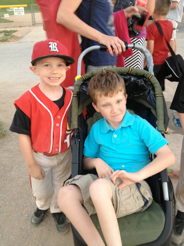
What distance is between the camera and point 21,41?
1109 centimetres

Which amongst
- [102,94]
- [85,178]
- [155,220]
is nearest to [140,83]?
[102,94]

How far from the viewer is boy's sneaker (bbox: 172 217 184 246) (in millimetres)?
2180

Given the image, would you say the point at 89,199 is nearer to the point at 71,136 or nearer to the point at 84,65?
the point at 71,136

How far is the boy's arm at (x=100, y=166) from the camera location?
1.82 metres

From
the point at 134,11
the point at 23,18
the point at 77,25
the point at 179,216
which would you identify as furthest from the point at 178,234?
the point at 23,18

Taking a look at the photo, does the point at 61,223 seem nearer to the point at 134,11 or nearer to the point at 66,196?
the point at 66,196

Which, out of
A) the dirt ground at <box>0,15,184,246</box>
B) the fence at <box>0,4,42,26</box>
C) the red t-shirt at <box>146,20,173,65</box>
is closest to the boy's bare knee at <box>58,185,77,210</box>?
the dirt ground at <box>0,15,184,246</box>

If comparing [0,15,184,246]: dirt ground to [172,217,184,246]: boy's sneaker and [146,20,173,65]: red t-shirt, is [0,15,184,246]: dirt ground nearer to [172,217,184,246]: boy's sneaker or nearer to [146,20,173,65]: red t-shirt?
[172,217,184,246]: boy's sneaker

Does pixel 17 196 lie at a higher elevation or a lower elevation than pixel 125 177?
lower

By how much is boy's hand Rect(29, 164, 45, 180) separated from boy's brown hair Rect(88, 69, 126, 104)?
731 mm

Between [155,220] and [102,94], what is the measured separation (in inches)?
37.2

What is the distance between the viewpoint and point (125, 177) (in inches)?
65.4

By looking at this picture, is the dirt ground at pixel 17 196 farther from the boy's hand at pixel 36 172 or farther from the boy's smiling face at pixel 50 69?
the boy's smiling face at pixel 50 69

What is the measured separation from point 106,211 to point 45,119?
0.85m
